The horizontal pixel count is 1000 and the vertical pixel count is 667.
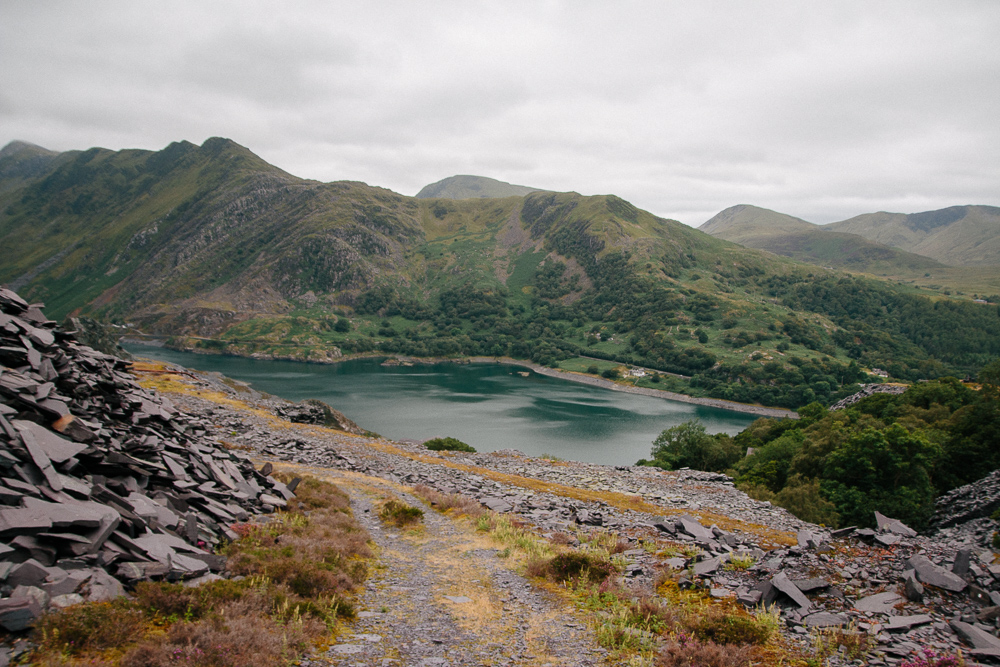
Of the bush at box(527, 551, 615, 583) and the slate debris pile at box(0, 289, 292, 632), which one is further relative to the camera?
the bush at box(527, 551, 615, 583)

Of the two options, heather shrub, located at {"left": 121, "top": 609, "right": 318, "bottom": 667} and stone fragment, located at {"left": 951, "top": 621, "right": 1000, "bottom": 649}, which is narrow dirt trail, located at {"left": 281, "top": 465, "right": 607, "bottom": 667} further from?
stone fragment, located at {"left": 951, "top": 621, "right": 1000, "bottom": 649}

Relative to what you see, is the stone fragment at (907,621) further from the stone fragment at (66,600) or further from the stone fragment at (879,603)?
the stone fragment at (66,600)

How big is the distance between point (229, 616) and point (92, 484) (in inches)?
248

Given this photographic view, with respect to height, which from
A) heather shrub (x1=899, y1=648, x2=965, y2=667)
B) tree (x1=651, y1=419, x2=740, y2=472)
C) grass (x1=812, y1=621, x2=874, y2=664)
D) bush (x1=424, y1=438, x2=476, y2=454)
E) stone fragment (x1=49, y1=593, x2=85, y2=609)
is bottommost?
tree (x1=651, y1=419, x2=740, y2=472)

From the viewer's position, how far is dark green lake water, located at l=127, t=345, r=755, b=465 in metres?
90.5

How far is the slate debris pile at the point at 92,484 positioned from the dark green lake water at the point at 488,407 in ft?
218

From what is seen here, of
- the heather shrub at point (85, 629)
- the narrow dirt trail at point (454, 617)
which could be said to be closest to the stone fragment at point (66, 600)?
the heather shrub at point (85, 629)

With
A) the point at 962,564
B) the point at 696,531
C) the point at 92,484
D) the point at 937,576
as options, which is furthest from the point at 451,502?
the point at 962,564

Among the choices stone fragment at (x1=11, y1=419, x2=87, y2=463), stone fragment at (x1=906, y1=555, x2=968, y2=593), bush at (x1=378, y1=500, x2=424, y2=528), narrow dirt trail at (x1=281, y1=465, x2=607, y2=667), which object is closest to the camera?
narrow dirt trail at (x1=281, y1=465, x2=607, y2=667)

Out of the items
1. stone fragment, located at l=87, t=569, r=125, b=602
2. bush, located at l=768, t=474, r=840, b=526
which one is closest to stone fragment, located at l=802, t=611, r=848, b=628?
stone fragment, located at l=87, t=569, r=125, b=602

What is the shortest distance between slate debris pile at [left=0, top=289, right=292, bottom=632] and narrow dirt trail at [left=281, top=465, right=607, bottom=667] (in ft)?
14.4

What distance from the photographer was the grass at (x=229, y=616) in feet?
24.3

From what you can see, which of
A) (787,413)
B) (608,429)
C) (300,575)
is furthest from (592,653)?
(787,413)

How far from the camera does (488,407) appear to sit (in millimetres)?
120188
